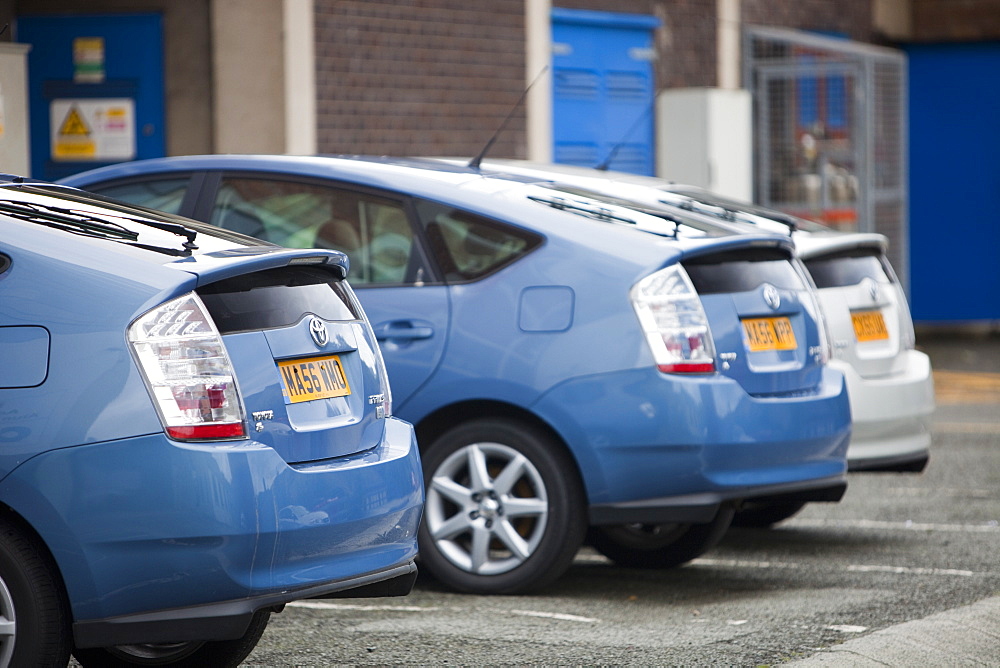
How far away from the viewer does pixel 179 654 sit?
197 inches

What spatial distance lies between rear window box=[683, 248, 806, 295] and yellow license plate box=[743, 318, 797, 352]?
0.43 ft

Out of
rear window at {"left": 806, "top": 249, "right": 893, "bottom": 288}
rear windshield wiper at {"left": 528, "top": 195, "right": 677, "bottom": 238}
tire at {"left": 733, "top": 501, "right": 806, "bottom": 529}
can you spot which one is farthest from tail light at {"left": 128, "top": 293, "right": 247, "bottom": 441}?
tire at {"left": 733, "top": 501, "right": 806, "bottom": 529}

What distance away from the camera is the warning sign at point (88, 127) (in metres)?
11.6

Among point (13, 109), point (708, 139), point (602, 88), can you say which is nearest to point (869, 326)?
point (13, 109)

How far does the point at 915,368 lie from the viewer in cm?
768

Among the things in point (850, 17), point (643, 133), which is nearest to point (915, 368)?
point (643, 133)

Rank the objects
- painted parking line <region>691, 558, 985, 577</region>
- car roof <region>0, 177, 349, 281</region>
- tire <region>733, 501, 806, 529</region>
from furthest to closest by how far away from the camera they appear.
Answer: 1. tire <region>733, 501, 806, 529</region>
2. painted parking line <region>691, 558, 985, 577</region>
3. car roof <region>0, 177, 349, 281</region>

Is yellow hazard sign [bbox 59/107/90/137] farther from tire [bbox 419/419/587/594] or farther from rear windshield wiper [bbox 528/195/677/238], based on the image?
tire [bbox 419/419/587/594]

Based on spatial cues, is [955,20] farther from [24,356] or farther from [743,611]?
[24,356]

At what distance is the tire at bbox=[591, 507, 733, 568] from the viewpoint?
6.95 m

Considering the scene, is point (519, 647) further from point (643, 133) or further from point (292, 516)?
point (643, 133)

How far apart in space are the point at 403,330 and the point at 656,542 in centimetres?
151

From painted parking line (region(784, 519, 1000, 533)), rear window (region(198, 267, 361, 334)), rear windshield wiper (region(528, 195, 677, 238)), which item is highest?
rear windshield wiper (region(528, 195, 677, 238))

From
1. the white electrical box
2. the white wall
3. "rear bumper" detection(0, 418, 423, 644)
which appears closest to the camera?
"rear bumper" detection(0, 418, 423, 644)
